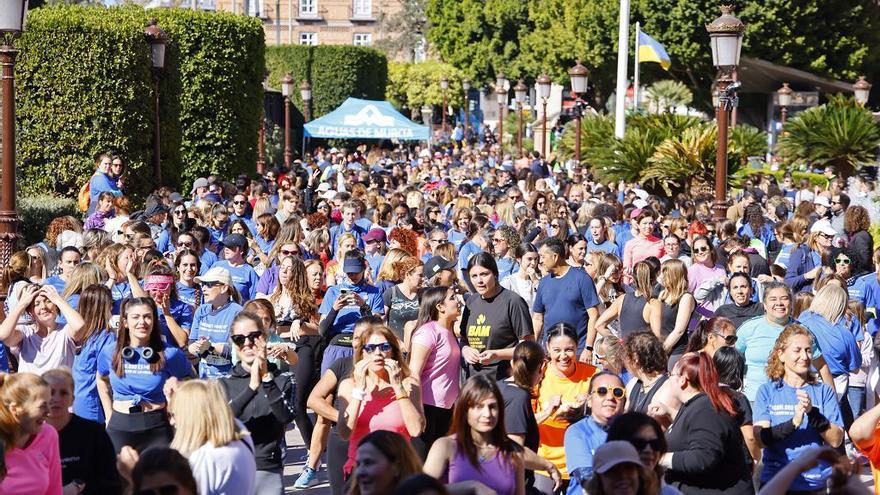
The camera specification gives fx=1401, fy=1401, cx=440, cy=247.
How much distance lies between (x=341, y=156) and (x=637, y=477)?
94.1 ft

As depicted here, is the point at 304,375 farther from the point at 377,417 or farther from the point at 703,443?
the point at 703,443

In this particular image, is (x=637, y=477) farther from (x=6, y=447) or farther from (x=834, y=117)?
(x=834, y=117)

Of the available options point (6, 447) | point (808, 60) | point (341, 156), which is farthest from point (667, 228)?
point (808, 60)

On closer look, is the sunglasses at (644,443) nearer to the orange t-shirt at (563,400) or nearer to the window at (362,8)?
the orange t-shirt at (563,400)

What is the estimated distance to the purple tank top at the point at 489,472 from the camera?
5.90 meters

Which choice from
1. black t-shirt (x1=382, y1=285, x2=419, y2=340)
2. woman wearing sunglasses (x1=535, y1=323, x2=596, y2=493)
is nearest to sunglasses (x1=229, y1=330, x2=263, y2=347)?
woman wearing sunglasses (x1=535, y1=323, x2=596, y2=493)

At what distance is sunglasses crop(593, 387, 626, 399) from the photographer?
6582 mm

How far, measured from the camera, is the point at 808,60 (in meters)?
44.9

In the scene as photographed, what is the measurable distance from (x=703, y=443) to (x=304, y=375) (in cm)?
410

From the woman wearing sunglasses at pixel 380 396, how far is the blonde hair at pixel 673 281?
10.8ft

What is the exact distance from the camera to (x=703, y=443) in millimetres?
6336

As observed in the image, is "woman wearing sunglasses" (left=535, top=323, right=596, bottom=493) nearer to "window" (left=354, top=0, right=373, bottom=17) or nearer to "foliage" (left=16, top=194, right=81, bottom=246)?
"foliage" (left=16, top=194, right=81, bottom=246)

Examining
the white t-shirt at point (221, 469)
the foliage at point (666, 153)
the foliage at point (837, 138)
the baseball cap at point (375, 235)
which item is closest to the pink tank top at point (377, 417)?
the white t-shirt at point (221, 469)

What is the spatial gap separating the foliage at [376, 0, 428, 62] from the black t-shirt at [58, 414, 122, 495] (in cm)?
8037
